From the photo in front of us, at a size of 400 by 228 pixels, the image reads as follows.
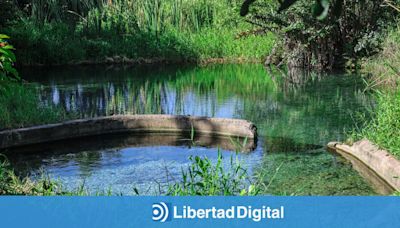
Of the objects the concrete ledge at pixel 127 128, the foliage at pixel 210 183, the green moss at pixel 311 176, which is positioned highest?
the foliage at pixel 210 183

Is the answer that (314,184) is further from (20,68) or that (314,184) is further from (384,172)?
(20,68)

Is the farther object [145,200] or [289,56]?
[289,56]

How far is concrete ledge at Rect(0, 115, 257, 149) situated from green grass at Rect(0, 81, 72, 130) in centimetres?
34

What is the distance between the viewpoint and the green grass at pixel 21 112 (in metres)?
8.10

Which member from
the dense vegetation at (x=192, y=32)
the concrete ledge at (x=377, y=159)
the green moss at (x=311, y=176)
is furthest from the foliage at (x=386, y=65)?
the green moss at (x=311, y=176)

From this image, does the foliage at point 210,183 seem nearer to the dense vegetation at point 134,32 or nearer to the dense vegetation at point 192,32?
the dense vegetation at point 192,32

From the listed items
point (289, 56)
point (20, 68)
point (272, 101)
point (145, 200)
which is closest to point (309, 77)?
point (289, 56)

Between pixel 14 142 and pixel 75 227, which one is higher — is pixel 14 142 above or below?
below

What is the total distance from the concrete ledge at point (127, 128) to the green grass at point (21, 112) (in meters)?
0.34

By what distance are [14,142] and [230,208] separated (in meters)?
5.92

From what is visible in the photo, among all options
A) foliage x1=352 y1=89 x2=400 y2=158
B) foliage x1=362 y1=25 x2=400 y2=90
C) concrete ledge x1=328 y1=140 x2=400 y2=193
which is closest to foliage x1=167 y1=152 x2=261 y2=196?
concrete ledge x1=328 y1=140 x2=400 y2=193

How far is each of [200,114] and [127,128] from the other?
2.01 m

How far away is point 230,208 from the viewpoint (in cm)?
222

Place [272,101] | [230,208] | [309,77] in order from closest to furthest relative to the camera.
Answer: [230,208], [272,101], [309,77]
